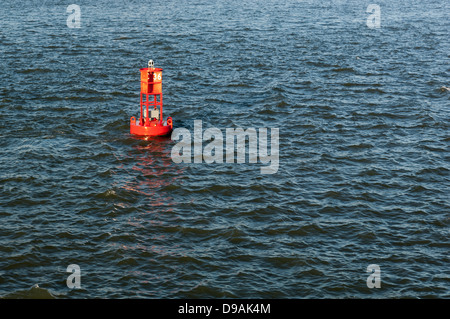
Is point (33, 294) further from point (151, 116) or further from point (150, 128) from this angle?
point (151, 116)

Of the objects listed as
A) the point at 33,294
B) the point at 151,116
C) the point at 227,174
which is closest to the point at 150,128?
the point at 151,116

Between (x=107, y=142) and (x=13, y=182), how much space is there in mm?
6675

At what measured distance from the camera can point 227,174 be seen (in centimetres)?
3281

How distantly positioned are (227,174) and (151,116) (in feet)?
21.4

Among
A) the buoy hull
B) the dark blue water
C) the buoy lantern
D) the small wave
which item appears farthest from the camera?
the buoy hull

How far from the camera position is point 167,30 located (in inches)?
2630

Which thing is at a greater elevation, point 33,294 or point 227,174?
point 227,174

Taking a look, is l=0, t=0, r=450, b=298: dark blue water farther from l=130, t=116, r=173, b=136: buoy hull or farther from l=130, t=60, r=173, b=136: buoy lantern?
l=130, t=60, r=173, b=136: buoy lantern

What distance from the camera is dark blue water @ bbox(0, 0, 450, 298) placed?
79.0ft

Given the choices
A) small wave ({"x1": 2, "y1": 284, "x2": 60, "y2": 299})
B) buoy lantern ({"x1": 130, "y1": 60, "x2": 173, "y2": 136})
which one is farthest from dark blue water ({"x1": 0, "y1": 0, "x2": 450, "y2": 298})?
buoy lantern ({"x1": 130, "y1": 60, "x2": 173, "y2": 136})

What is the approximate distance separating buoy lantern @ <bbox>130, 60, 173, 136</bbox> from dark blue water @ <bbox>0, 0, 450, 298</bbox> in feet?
2.38

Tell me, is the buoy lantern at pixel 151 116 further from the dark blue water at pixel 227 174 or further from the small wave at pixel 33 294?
the small wave at pixel 33 294

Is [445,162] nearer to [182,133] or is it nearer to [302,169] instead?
[302,169]

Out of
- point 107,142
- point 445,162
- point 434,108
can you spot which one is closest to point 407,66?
point 434,108
